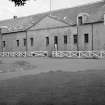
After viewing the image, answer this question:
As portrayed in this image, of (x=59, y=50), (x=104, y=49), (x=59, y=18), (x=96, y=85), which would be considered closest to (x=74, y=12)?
(x=59, y=18)

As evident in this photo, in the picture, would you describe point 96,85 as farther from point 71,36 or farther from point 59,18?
point 59,18

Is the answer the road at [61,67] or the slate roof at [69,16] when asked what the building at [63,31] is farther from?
the road at [61,67]

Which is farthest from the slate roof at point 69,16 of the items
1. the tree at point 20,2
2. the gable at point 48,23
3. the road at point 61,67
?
the tree at point 20,2

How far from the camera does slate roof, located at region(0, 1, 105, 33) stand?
36375mm

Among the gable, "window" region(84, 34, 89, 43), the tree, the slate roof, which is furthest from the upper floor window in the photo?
the tree

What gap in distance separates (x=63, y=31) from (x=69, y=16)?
3.00 metres

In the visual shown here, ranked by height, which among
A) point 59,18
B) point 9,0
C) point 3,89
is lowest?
point 3,89

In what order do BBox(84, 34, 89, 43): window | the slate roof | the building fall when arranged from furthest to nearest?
BBox(84, 34, 89, 43): window → the slate roof → the building

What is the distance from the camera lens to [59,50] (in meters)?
39.7

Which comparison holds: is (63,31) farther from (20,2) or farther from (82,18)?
(20,2)

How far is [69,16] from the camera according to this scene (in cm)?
4053

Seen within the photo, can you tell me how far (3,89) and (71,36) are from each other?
1139 inches

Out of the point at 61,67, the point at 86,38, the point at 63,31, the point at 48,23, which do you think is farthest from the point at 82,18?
the point at 61,67

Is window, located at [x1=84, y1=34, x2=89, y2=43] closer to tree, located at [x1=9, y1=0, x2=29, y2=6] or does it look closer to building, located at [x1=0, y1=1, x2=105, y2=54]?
building, located at [x1=0, y1=1, x2=105, y2=54]
